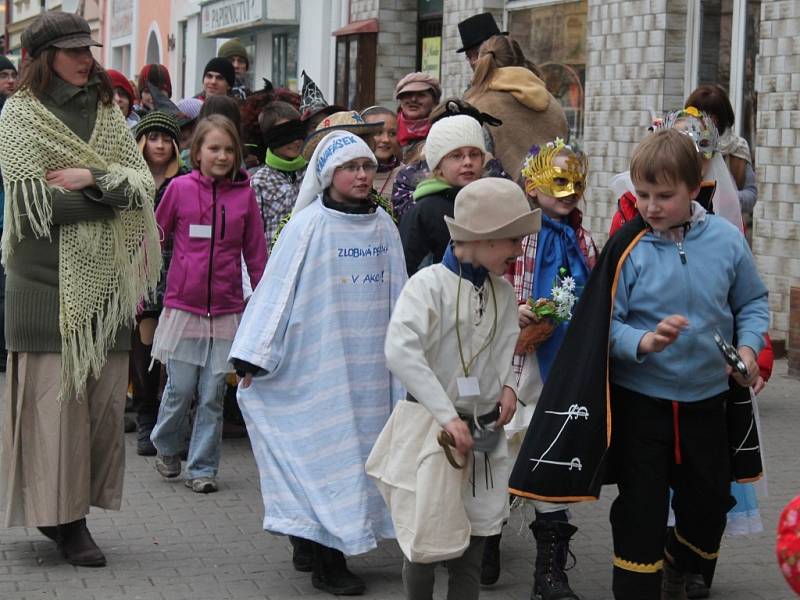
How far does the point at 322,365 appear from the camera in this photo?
6004 mm

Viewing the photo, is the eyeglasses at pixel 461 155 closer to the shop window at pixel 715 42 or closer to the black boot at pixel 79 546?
the black boot at pixel 79 546

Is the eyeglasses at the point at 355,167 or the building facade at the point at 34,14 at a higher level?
the building facade at the point at 34,14

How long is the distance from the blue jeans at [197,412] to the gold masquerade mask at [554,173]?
2386mm

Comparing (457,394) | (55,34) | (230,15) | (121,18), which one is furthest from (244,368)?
(121,18)

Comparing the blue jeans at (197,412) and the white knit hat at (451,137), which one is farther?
the blue jeans at (197,412)

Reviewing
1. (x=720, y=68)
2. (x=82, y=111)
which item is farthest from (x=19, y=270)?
(x=720, y=68)

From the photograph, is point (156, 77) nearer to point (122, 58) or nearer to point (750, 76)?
point (750, 76)

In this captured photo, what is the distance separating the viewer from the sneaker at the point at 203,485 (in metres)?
7.74

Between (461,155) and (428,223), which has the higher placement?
(461,155)

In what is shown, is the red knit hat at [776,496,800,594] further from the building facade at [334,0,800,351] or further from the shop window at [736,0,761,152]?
the shop window at [736,0,761,152]

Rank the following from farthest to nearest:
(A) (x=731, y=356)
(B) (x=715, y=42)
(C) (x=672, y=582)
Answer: (B) (x=715, y=42)
(C) (x=672, y=582)
(A) (x=731, y=356)

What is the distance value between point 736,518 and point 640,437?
934 mm

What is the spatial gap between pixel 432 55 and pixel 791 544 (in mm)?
17694

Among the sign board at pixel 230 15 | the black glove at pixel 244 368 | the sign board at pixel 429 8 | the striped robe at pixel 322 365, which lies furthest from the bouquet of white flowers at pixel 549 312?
the sign board at pixel 230 15
